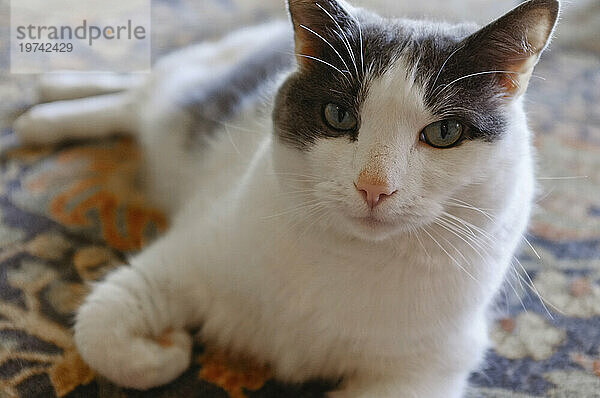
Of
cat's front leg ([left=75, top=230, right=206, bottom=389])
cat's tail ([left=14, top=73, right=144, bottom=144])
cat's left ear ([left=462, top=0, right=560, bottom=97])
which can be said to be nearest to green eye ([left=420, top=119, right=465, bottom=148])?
cat's left ear ([left=462, top=0, right=560, bottom=97])

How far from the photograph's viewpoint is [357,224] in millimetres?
861

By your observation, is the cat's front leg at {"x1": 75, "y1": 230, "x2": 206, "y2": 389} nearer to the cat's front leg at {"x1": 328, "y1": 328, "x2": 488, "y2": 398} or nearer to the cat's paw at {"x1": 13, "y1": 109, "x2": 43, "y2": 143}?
the cat's front leg at {"x1": 328, "y1": 328, "x2": 488, "y2": 398}

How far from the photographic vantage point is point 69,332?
117cm

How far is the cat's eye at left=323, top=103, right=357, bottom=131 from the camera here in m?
0.88

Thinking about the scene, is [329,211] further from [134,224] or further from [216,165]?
[134,224]

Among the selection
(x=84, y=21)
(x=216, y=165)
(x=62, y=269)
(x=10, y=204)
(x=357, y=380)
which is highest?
(x=84, y=21)

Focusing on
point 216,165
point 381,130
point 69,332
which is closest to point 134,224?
point 216,165

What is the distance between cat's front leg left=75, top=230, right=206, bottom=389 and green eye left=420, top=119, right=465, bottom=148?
55 cm

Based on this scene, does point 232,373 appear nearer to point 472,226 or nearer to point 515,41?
point 472,226

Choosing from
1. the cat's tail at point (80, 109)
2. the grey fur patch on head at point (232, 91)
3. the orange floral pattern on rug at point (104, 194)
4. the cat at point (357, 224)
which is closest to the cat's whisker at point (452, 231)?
the cat at point (357, 224)

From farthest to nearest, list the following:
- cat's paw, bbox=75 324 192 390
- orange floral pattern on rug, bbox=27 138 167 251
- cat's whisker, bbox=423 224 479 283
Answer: orange floral pattern on rug, bbox=27 138 167 251, cat's paw, bbox=75 324 192 390, cat's whisker, bbox=423 224 479 283

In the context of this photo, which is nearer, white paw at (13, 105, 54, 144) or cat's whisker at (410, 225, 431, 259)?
cat's whisker at (410, 225, 431, 259)

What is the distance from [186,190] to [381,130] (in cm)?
79

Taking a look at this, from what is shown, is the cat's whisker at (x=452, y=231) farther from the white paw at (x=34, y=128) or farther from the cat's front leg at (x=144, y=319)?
the white paw at (x=34, y=128)
